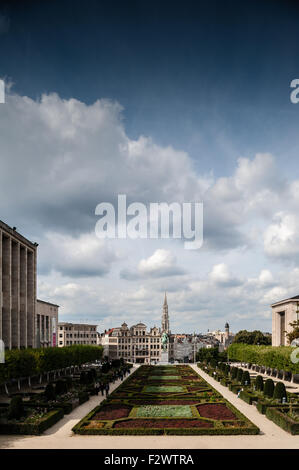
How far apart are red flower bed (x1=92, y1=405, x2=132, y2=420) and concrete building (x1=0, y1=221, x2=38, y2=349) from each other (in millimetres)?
31604

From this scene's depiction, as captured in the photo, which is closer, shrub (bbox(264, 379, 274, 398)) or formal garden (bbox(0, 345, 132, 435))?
formal garden (bbox(0, 345, 132, 435))

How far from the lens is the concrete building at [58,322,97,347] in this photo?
163m

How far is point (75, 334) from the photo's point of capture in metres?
168

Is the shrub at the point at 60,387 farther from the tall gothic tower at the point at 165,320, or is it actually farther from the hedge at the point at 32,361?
the tall gothic tower at the point at 165,320

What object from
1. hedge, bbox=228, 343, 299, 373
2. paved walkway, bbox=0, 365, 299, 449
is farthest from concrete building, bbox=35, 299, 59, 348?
paved walkway, bbox=0, 365, 299, 449

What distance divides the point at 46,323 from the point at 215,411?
7105 centimetres

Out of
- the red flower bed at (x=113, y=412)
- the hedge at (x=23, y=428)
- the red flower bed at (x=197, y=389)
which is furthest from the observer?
the red flower bed at (x=197, y=389)

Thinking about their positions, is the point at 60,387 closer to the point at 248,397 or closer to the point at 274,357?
the point at 248,397

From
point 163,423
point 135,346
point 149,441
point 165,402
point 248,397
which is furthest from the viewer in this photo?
point 135,346

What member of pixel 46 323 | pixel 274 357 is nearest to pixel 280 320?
pixel 274 357

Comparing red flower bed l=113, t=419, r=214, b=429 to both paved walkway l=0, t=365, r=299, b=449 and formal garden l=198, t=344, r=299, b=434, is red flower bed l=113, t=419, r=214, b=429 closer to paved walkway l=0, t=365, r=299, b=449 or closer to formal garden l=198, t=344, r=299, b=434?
paved walkway l=0, t=365, r=299, b=449

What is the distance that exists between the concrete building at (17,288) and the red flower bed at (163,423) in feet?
126

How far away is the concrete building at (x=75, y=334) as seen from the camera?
163 meters

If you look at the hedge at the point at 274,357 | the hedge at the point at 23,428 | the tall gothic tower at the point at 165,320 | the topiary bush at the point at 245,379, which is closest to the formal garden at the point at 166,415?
the hedge at the point at 23,428
